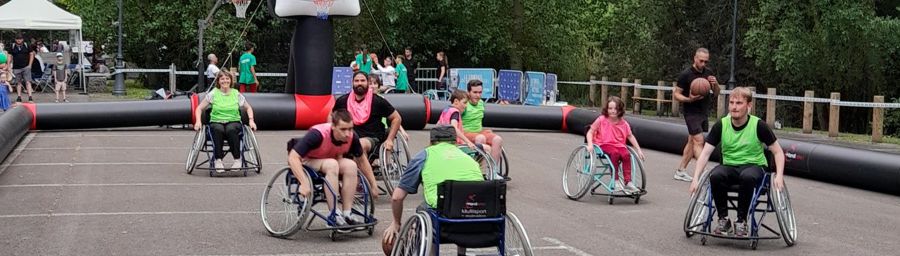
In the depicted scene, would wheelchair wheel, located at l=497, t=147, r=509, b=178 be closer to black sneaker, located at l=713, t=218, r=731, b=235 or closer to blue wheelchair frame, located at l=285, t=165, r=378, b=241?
blue wheelchair frame, located at l=285, t=165, r=378, b=241

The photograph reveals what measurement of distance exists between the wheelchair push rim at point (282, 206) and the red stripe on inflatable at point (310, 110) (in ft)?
38.9

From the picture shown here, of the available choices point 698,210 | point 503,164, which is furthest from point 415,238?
point 503,164

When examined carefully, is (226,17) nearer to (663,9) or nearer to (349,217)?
(663,9)

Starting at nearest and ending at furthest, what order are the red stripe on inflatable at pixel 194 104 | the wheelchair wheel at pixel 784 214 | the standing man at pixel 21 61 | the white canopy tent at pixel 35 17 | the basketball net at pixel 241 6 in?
the wheelchair wheel at pixel 784 214, the red stripe on inflatable at pixel 194 104, the standing man at pixel 21 61, the white canopy tent at pixel 35 17, the basketball net at pixel 241 6

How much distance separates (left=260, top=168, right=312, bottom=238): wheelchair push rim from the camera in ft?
34.6

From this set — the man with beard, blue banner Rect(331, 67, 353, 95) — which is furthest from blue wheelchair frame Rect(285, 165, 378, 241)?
blue banner Rect(331, 67, 353, 95)

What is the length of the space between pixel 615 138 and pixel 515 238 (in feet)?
18.5

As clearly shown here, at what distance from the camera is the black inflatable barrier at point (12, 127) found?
55.6ft

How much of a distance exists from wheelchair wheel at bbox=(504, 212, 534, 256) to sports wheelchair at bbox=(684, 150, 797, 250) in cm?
269

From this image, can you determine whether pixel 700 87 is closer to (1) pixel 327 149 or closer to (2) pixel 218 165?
(2) pixel 218 165

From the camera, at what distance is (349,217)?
34.9 ft

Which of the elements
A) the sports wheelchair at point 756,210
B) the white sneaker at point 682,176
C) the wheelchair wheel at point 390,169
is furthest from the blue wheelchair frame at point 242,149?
the sports wheelchair at point 756,210

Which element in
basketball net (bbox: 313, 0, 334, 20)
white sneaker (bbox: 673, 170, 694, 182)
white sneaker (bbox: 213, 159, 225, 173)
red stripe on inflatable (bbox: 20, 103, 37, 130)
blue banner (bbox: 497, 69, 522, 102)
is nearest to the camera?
white sneaker (bbox: 213, 159, 225, 173)

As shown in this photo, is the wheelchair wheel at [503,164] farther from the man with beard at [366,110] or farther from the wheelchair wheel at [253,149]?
the wheelchair wheel at [253,149]
